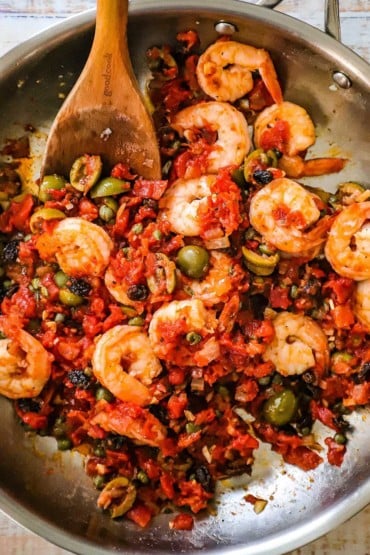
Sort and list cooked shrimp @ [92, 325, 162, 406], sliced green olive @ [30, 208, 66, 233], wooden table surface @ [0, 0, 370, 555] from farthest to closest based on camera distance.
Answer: wooden table surface @ [0, 0, 370, 555], sliced green olive @ [30, 208, 66, 233], cooked shrimp @ [92, 325, 162, 406]

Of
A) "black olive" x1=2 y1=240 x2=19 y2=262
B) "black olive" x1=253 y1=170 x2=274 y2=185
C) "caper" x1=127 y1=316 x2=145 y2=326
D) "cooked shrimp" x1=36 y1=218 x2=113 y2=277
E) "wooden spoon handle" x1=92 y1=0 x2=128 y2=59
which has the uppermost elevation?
"wooden spoon handle" x1=92 y1=0 x2=128 y2=59

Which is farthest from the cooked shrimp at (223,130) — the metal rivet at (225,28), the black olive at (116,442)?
the black olive at (116,442)

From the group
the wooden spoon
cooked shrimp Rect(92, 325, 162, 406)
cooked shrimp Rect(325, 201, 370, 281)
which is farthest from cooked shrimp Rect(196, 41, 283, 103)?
cooked shrimp Rect(92, 325, 162, 406)

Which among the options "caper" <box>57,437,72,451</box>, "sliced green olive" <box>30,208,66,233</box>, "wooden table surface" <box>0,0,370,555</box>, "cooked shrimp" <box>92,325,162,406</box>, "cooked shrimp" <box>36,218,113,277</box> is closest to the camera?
"cooked shrimp" <box>92,325,162,406</box>

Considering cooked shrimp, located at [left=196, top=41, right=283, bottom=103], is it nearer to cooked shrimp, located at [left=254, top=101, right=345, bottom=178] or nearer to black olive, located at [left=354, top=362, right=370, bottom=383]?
cooked shrimp, located at [left=254, top=101, right=345, bottom=178]

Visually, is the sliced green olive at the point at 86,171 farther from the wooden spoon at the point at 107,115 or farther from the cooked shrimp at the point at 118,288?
the cooked shrimp at the point at 118,288

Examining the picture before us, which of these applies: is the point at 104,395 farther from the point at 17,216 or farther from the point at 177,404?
the point at 17,216
